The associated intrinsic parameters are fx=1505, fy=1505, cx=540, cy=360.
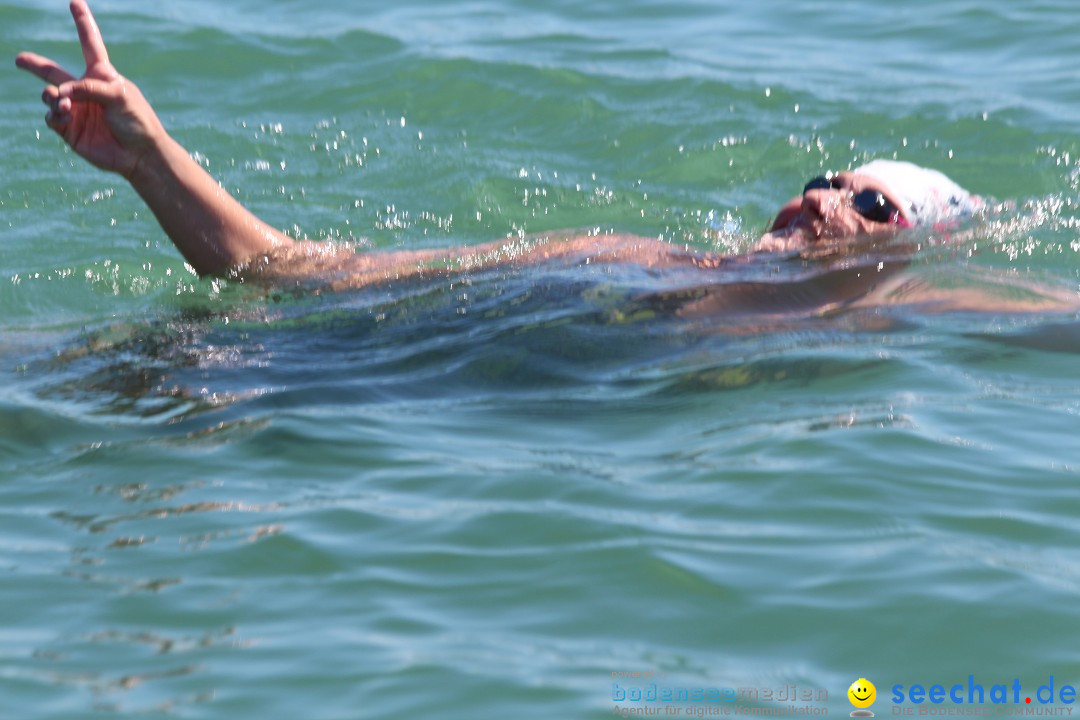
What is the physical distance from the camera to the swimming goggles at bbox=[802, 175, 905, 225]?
654 cm

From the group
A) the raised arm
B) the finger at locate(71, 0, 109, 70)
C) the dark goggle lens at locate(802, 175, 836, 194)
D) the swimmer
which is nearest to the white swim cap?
the swimmer

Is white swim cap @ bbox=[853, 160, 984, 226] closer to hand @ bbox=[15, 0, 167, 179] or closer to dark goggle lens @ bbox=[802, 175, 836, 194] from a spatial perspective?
dark goggle lens @ bbox=[802, 175, 836, 194]

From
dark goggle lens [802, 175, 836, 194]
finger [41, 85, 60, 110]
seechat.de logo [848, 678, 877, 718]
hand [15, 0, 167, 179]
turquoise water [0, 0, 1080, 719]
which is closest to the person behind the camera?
seechat.de logo [848, 678, 877, 718]

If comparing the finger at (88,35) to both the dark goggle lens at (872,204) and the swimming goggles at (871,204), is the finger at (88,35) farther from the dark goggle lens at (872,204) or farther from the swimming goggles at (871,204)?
the dark goggle lens at (872,204)

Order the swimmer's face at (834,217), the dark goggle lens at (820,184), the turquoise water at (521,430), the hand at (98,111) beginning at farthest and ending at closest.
Result: 1. the dark goggle lens at (820,184)
2. the swimmer's face at (834,217)
3. the hand at (98,111)
4. the turquoise water at (521,430)

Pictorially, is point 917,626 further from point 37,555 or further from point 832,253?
point 832,253

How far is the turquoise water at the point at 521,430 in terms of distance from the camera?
3.47 metres

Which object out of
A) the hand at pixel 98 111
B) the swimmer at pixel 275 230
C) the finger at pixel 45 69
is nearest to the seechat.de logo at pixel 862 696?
the swimmer at pixel 275 230

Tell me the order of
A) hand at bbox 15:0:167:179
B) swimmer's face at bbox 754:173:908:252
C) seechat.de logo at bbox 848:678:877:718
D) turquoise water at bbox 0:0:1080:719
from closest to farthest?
seechat.de logo at bbox 848:678:877:718, turquoise water at bbox 0:0:1080:719, hand at bbox 15:0:167:179, swimmer's face at bbox 754:173:908:252

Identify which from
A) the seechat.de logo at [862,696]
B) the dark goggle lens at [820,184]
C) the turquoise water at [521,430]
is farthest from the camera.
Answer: the dark goggle lens at [820,184]

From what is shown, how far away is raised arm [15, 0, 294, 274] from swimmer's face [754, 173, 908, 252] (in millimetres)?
2254

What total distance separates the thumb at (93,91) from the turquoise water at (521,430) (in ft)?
2.90

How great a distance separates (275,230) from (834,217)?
2.38 meters

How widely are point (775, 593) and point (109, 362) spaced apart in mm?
2779
